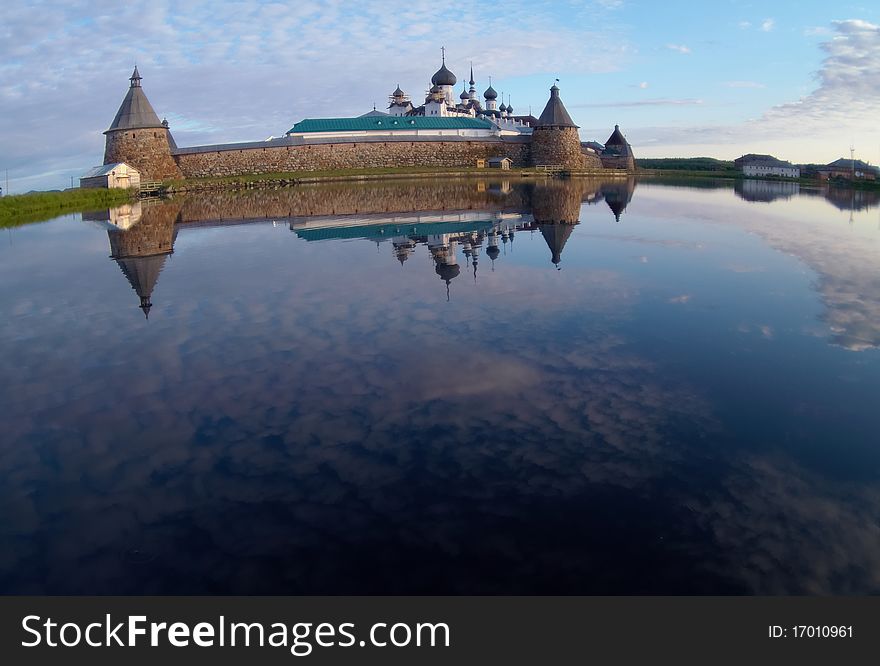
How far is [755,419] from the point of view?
17.3ft

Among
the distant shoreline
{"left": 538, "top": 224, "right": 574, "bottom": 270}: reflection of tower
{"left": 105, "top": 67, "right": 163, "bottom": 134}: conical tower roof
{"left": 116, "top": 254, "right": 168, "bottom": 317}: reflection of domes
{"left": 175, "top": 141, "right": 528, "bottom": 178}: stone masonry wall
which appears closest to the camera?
{"left": 116, "top": 254, "right": 168, "bottom": 317}: reflection of domes

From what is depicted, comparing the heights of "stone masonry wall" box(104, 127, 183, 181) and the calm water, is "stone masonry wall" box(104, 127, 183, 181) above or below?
above

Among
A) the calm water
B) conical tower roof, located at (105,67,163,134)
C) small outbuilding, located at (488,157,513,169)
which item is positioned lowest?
the calm water

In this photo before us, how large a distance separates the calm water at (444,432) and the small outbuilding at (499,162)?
153ft

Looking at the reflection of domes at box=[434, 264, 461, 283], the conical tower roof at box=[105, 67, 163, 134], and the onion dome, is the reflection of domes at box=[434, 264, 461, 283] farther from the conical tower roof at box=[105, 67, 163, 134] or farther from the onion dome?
the onion dome

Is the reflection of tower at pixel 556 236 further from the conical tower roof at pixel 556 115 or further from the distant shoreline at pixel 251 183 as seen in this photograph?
the conical tower roof at pixel 556 115

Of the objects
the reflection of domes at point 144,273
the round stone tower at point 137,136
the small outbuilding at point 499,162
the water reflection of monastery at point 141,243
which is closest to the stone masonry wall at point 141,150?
the round stone tower at point 137,136

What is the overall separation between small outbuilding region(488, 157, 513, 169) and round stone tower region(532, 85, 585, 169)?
2.74m

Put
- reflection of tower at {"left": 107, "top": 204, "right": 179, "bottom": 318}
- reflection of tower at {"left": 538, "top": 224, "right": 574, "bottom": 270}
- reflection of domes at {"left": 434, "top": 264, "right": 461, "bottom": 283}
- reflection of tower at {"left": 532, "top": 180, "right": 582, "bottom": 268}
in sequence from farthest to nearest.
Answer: reflection of tower at {"left": 532, "top": 180, "right": 582, "bottom": 268}, reflection of tower at {"left": 538, "top": 224, "right": 574, "bottom": 270}, reflection of tower at {"left": 107, "top": 204, "right": 179, "bottom": 318}, reflection of domes at {"left": 434, "top": 264, "right": 461, "bottom": 283}

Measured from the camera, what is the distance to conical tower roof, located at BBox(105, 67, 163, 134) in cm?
4141

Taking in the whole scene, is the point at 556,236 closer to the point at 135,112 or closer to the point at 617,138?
the point at 135,112

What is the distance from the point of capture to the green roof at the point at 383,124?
5631 cm

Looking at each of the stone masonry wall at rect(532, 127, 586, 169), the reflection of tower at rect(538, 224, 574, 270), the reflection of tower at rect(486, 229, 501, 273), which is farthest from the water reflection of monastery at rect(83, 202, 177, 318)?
the stone masonry wall at rect(532, 127, 586, 169)
